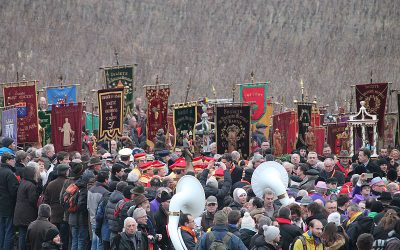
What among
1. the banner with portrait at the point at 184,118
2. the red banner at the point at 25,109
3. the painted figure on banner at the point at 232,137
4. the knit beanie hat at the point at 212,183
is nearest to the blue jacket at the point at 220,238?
the knit beanie hat at the point at 212,183

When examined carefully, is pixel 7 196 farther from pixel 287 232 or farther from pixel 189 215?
pixel 287 232

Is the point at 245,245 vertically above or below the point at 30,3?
below

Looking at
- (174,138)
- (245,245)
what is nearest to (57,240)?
(245,245)

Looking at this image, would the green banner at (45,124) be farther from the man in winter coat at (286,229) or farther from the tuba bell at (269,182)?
the man in winter coat at (286,229)

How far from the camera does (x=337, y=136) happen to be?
123ft

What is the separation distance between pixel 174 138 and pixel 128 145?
6.38ft

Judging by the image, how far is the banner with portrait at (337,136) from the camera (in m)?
37.1

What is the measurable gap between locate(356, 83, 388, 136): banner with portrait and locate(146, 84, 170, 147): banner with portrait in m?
4.67

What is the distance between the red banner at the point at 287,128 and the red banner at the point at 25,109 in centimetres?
601

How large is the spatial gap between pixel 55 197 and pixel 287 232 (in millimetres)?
5534

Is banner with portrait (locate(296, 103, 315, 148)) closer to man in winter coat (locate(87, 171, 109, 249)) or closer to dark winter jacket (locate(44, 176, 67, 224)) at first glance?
dark winter jacket (locate(44, 176, 67, 224))

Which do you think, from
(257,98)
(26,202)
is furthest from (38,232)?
(257,98)

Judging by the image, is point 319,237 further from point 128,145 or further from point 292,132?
point 292,132

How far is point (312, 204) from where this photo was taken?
869 inches
